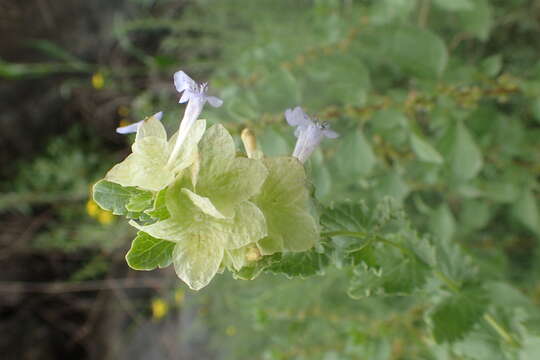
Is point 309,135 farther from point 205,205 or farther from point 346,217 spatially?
point 205,205

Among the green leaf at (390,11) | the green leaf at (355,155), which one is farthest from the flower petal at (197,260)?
the green leaf at (390,11)

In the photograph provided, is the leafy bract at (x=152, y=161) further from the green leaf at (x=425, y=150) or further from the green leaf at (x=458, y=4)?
the green leaf at (x=458, y=4)

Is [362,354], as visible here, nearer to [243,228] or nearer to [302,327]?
[302,327]

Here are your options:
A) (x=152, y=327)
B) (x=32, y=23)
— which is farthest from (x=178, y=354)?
(x=32, y=23)

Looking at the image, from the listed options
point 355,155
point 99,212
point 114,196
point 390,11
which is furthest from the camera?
point 99,212

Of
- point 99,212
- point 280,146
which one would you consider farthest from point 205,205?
point 99,212

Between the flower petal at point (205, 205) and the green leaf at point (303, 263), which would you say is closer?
the flower petal at point (205, 205)

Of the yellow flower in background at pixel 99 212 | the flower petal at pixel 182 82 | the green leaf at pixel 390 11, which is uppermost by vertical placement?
the flower petal at pixel 182 82
